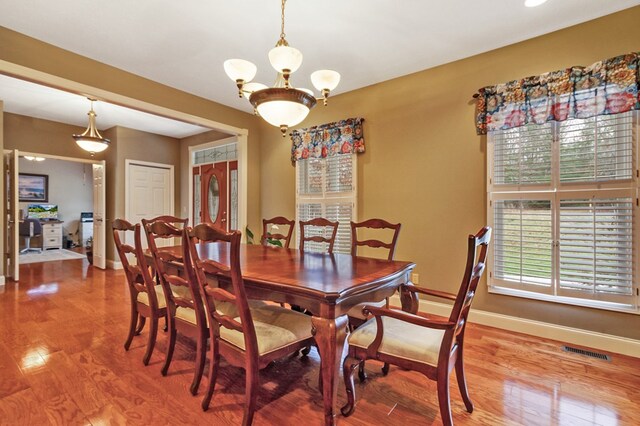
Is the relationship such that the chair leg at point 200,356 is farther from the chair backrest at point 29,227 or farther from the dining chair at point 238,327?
the chair backrest at point 29,227

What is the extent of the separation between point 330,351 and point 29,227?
29.8 ft

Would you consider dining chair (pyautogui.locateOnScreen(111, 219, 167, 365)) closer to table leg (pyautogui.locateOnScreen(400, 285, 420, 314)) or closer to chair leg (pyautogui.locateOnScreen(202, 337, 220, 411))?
chair leg (pyautogui.locateOnScreen(202, 337, 220, 411))

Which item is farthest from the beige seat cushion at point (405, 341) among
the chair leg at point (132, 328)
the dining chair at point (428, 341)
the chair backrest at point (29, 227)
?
the chair backrest at point (29, 227)

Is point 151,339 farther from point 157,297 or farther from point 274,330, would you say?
point 274,330

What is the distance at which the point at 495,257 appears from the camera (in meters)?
2.98

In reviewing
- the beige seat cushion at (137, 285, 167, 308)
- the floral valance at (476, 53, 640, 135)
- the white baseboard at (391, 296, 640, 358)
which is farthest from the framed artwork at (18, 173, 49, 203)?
the floral valance at (476, 53, 640, 135)

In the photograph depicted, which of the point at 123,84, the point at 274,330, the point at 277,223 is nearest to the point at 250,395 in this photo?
the point at 274,330

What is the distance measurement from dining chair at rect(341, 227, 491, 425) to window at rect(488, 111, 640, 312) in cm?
159

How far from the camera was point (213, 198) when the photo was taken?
5840mm

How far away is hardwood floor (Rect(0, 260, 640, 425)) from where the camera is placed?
1678 millimetres

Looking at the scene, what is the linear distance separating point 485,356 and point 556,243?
1.17m

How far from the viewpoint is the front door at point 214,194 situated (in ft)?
18.4

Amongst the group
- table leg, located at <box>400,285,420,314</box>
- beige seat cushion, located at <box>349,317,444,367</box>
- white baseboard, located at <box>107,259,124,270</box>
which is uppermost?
table leg, located at <box>400,285,420,314</box>

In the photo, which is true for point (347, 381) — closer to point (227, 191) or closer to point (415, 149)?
point (415, 149)
